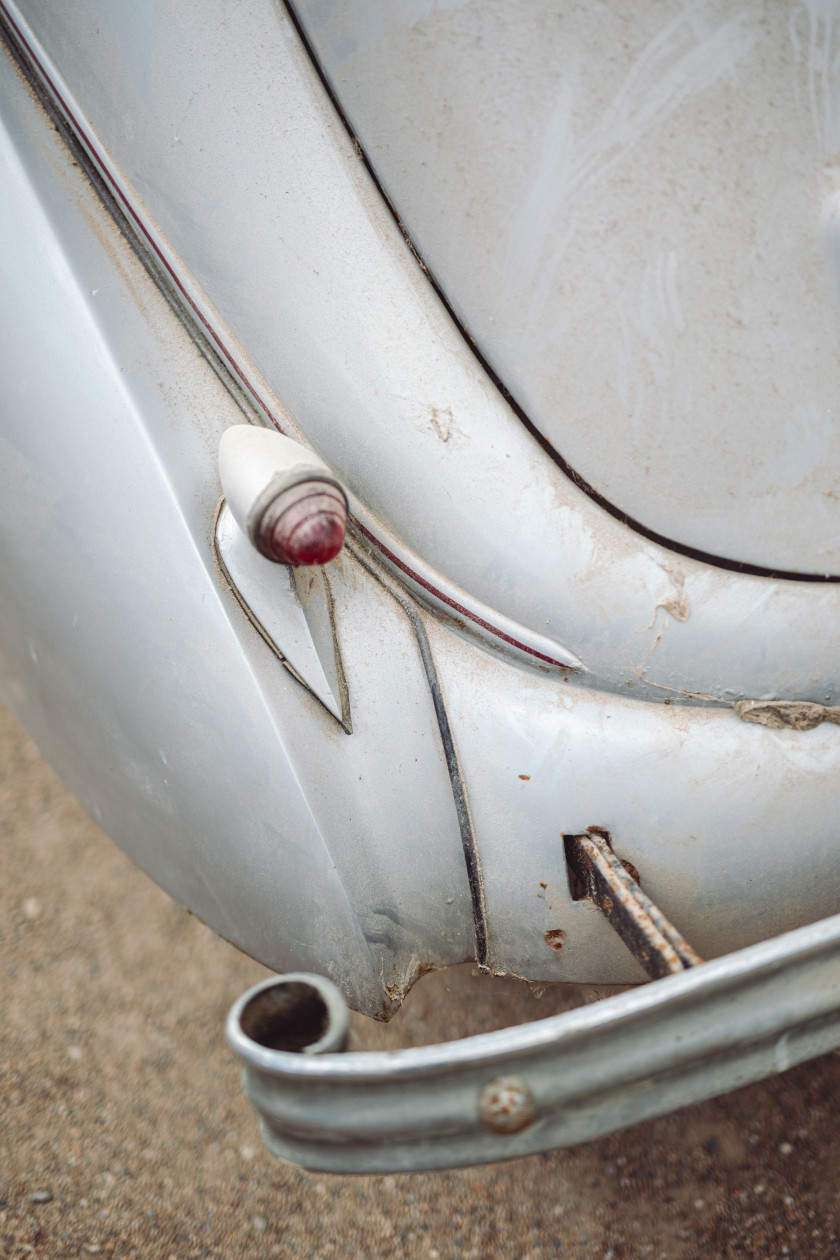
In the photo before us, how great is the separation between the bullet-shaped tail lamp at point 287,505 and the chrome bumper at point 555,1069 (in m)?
0.44

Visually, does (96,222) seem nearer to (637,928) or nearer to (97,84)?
(97,84)

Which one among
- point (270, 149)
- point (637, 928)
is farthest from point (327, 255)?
point (637, 928)

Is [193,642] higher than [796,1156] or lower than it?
higher

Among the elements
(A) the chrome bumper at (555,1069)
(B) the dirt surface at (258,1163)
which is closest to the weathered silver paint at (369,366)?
(A) the chrome bumper at (555,1069)

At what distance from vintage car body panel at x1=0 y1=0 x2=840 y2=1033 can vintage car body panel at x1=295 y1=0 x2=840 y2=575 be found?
0.06 m

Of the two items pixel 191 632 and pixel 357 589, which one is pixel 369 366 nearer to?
pixel 357 589

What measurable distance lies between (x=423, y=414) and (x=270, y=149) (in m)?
0.36

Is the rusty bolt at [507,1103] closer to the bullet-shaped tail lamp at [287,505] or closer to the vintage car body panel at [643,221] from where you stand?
the bullet-shaped tail lamp at [287,505]

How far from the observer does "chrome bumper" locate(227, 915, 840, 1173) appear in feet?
2.52

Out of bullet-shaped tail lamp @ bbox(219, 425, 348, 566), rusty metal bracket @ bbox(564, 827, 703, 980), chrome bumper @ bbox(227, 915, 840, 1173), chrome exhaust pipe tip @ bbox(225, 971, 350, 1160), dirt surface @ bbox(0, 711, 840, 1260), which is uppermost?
bullet-shaped tail lamp @ bbox(219, 425, 348, 566)

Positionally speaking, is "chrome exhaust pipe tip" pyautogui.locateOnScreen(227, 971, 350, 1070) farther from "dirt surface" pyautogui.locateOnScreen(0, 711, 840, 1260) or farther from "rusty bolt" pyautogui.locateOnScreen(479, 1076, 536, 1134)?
"dirt surface" pyautogui.locateOnScreen(0, 711, 840, 1260)

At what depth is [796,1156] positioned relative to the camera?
5.15 feet

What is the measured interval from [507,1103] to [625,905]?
300 millimetres

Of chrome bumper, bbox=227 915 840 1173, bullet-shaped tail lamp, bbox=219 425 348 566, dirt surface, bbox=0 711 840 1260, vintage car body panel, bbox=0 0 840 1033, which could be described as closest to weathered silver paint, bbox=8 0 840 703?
vintage car body panel, bbox=0 0 840 1033
